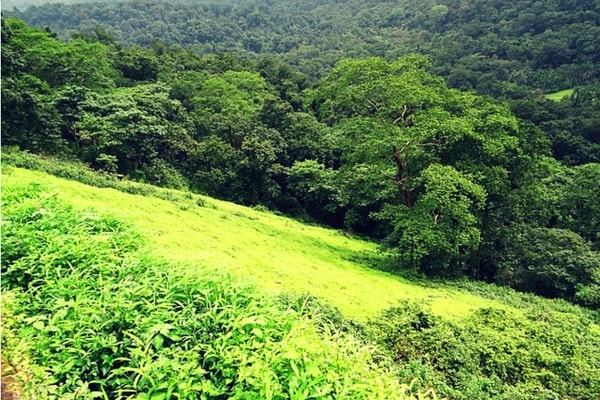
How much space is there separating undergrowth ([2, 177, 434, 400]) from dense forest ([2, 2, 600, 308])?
16436 millimetres

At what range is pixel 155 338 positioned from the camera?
3576mm

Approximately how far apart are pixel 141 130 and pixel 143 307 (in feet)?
87.0

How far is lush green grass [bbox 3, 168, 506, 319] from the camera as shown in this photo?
13.5 metres

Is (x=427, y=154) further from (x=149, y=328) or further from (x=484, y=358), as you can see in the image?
(x=149, y=328)

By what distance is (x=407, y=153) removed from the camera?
2172 centimetres

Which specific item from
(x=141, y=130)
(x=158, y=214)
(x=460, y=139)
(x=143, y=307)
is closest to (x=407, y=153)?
(x=460, y=139)

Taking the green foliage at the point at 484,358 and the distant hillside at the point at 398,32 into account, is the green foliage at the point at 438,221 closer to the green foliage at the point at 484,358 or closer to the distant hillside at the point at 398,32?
the green foliage at the point at 484,358

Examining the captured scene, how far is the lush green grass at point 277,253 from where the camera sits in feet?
44.3

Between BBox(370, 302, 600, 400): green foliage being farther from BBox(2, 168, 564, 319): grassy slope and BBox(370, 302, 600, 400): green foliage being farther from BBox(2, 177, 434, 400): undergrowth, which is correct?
BBox(2, 177, 434, 400): undergrowth

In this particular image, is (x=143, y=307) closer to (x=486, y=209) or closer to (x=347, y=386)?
(x=347, y=386)

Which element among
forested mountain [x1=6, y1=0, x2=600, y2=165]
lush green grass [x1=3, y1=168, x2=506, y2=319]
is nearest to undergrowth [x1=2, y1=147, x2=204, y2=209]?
lush green grass [x1=3, y1=168, x2=506, y2=319]

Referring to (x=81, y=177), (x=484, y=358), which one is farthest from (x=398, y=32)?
(x=484, y=358)

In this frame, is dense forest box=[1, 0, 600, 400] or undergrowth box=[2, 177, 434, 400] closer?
undergrowth box=[2, 177, 434, 400]

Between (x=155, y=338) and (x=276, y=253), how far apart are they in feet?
44.7
